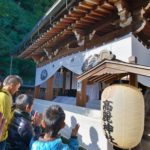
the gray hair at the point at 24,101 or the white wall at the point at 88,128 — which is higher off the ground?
the gray hair at the point at 24,101

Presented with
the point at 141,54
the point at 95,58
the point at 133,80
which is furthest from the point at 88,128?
the point at 133,80

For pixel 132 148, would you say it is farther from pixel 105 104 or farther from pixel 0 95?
pixel 0 95

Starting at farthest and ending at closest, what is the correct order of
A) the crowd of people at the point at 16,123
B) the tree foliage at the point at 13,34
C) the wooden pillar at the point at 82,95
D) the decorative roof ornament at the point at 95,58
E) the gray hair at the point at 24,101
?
the tree foliage at the point at 13,34, the wooden pillar at the point at 82,95, the decorative roof ornament at the point at 95,58, the gray hair at the point at 24,101, the crowd of people at the point at 16,123

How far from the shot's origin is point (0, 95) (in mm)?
3500

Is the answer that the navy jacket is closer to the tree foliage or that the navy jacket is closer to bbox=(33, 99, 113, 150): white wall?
bbox=(33, 99, 113, 150): white wall

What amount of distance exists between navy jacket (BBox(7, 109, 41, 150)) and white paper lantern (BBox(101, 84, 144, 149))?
122cm

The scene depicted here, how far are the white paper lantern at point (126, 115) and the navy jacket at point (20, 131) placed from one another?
122cm

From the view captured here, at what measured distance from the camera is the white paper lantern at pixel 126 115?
3617 mm

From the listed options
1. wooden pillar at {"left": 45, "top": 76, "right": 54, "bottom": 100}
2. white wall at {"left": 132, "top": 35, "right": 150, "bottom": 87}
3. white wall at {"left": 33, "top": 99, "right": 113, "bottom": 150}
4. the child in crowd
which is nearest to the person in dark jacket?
the child in crowd

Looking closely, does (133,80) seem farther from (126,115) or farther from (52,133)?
(52,133)

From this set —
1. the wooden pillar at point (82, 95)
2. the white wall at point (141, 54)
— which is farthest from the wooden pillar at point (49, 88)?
the white wall at point (141, 54)

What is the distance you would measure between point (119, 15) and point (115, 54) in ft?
3.04

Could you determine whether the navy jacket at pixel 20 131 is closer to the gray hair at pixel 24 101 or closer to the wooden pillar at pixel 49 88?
the gray hair at pixel 24 101

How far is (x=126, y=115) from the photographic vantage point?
11.9ft
